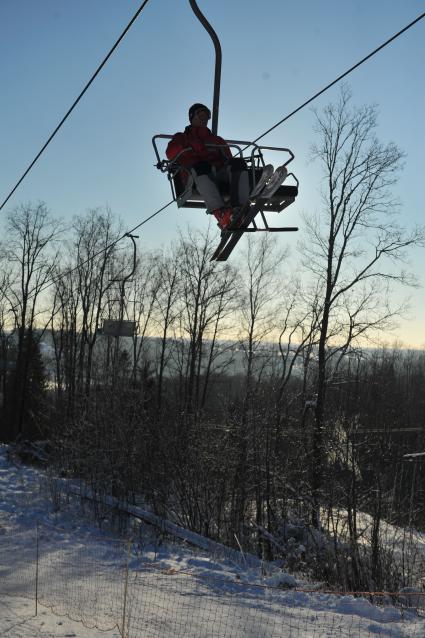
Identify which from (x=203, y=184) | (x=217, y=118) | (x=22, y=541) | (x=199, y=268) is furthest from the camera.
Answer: (x=199, y=268)

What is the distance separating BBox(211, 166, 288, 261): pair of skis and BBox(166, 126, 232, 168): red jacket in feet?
2.23

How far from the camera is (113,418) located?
1662 centimetres

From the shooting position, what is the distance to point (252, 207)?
5.71 metres

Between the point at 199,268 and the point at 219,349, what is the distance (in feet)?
20.9

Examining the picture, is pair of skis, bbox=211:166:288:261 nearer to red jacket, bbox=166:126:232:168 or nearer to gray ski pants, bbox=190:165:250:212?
gray ski pants, bbox=190:165:250:212

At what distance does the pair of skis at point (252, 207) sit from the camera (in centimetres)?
557

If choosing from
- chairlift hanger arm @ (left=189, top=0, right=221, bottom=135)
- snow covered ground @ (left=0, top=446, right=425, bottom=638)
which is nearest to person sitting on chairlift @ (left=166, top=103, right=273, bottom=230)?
chairlift hanger arm @ (left=189, top=0, right=221, bottom=135)

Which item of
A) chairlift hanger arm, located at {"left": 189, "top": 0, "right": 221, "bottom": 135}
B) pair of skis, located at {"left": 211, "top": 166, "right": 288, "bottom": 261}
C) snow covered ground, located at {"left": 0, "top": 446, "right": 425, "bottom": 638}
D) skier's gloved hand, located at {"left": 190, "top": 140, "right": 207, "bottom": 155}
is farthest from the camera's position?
snow covered ground, located at {"left": 0, "top": 446, "right": 425, "bottom": 638}

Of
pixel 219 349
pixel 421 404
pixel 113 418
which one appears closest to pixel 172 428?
pixel 113 418

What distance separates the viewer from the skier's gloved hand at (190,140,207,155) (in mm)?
5961

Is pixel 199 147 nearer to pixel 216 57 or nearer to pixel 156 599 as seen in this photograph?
pixel 216 57

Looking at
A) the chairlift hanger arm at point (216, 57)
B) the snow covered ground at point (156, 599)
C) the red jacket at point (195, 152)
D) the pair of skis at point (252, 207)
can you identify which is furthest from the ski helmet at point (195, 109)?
the snow covered ground at point (156, 599)

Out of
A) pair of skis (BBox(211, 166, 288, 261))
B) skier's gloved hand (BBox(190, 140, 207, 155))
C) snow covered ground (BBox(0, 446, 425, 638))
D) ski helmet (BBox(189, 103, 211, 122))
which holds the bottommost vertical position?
snow covered ground (BBox(0, 446, 425, 638))

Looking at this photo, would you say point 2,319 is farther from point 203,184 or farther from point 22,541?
point 203,184
